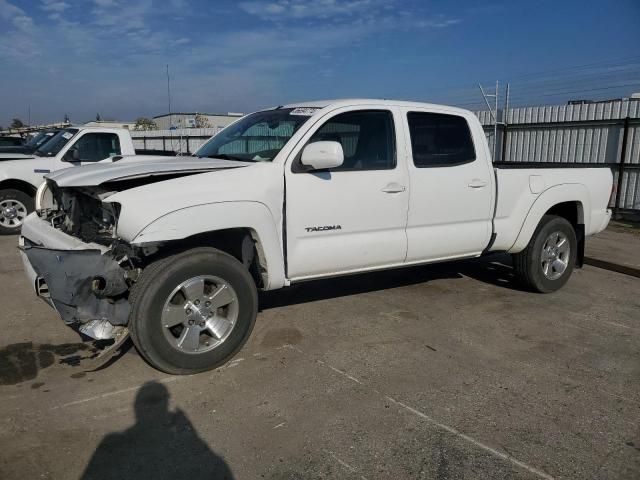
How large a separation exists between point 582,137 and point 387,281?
8511mm

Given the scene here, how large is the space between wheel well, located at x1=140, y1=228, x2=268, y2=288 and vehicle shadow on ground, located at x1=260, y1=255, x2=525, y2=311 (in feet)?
3.95

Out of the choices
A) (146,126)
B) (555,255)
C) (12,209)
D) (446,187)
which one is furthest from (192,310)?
(146,126)

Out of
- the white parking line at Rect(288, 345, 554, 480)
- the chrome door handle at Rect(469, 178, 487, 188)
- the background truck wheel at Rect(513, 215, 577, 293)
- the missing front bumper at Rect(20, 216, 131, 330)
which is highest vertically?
the chrome door handle at Rect(469, 178, 487, 188)

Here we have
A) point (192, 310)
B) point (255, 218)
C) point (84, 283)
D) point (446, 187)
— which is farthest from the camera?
point (446, 187)

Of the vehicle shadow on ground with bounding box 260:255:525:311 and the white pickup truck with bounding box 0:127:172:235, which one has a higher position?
the white pickup truck with bounding box 0:127:172:235

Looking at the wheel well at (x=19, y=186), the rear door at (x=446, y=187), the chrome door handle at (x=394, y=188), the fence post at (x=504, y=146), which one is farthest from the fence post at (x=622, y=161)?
the wheel well at (x=19, y=186)

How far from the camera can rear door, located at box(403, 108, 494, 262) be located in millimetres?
4680

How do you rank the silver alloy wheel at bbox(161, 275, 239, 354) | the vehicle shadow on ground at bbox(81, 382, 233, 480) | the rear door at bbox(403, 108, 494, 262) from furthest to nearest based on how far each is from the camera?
the rear door at bbox(403, 108, 494, 262) → the silver alloy wheel at bbox(161, 275, 239, 354) → the vehicle shadow on ground at bbox(81, 382, 233, 480)

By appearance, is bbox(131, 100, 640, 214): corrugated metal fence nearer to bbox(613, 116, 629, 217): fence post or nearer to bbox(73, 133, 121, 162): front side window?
bbox(613, 116, 629, 217): fence post

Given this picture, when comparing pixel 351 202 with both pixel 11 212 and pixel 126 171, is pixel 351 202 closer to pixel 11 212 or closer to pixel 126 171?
pixel 126 171

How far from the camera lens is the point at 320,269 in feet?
13.8

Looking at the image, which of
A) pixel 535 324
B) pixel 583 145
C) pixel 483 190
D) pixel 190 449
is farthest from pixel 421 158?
pixel 583 145

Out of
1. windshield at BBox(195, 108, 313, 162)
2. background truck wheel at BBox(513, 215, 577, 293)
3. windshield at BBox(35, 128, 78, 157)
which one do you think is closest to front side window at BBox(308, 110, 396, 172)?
windshield at BBox(195, 108, 313, 162)

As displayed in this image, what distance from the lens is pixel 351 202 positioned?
4.25m
